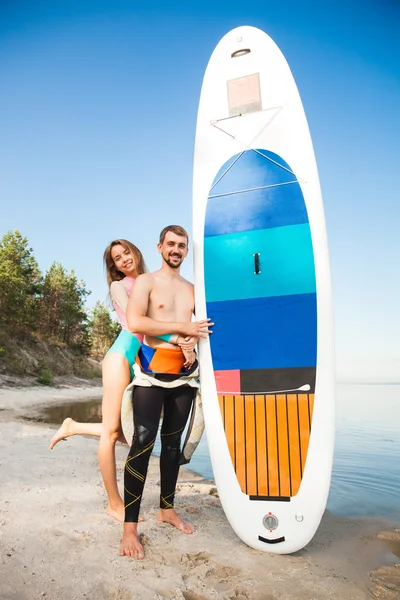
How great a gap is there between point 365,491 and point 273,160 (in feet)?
8.89

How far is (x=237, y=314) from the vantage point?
2514 mm

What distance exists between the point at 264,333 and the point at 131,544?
1273mm

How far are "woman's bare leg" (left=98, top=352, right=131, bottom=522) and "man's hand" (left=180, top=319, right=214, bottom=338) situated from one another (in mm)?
433

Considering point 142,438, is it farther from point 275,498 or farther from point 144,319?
point 275,498

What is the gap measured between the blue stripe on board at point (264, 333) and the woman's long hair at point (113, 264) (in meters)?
0.59

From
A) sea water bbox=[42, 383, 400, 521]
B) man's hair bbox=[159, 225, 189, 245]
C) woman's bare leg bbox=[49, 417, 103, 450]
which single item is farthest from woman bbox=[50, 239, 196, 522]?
sea water bbox=[42, 383, 400, 521]

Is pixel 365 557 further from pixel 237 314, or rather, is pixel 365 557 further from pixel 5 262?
pixel 5 262

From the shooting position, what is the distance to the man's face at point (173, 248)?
2.39m

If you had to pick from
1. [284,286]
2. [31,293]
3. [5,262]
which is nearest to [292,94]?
[284,286]

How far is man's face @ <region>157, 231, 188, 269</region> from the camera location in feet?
A: 7.84

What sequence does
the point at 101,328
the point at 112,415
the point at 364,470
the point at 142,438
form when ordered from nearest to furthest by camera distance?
the point at 142,438, the point at 112,415, the point at 364,470, the point at 101,328

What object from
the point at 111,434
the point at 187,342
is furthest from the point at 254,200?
the point at 111,434

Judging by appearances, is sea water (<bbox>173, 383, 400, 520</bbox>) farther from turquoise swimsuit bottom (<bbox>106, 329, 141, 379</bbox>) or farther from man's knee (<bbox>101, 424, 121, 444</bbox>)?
turquoise swimsuit bottom (<bbox>106, 329, 141, 379</bbox>)

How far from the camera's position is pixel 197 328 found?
2.40m
